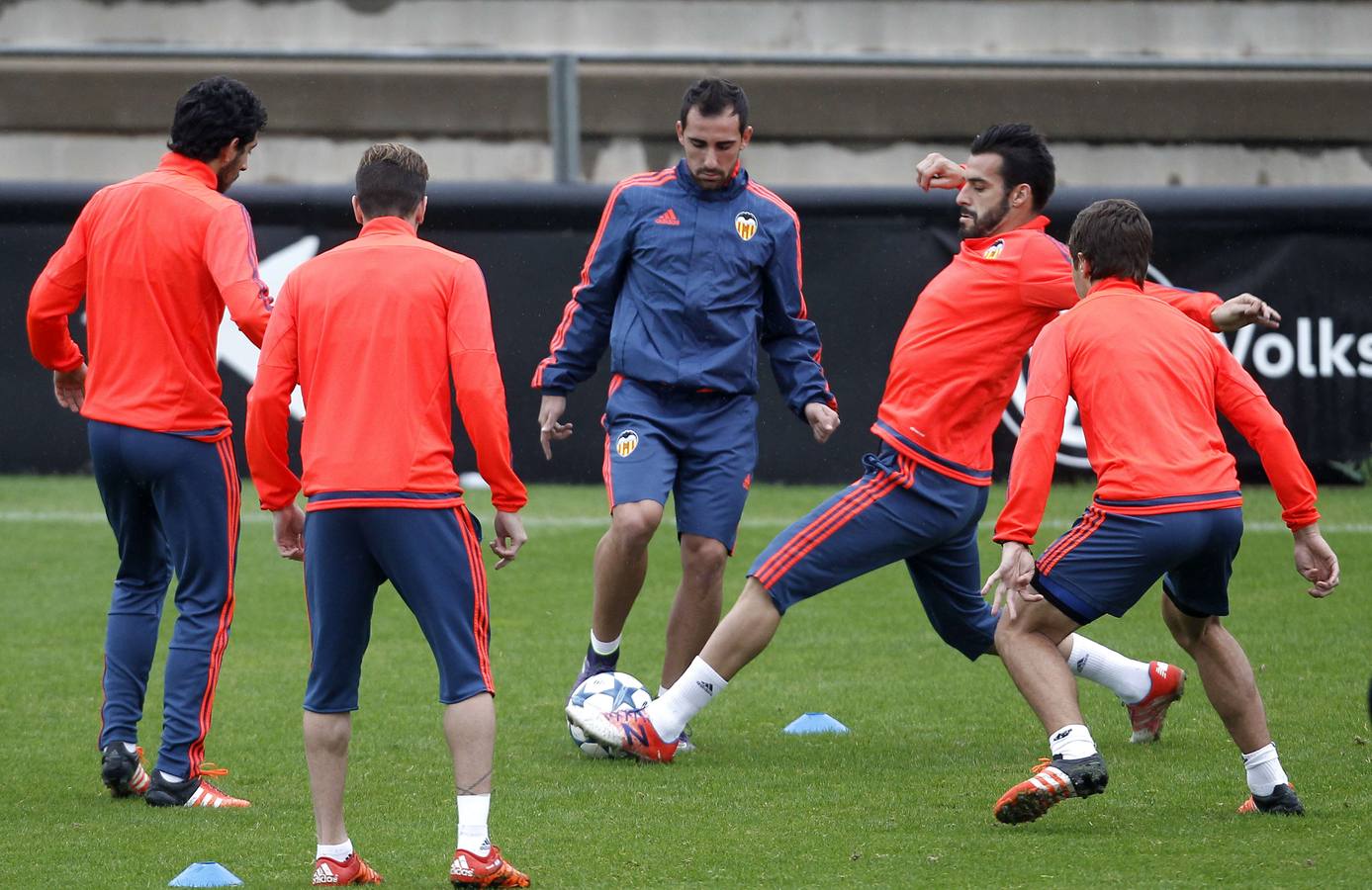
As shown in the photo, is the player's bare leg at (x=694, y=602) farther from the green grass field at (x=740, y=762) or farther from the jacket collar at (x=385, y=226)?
the jacket collar at (x=385, y=226)

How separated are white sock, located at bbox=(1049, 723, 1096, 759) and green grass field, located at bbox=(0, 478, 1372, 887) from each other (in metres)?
0.25

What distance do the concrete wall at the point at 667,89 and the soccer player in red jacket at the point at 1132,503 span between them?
11749mm

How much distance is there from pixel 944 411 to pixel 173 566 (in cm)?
250

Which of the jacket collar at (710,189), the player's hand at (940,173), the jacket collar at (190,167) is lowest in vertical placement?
the jacket collar at (710,189)

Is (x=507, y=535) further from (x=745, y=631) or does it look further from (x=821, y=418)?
(x=821, y=418)

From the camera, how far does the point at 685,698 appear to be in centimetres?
620

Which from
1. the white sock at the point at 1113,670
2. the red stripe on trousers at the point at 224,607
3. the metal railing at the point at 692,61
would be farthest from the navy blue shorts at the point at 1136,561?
the metal railing at the point at 692,61

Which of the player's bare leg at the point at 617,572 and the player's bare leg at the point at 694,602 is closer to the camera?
the player's bare leg at the point at 617,572

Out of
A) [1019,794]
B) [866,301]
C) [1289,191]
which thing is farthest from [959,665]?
[1289,191]

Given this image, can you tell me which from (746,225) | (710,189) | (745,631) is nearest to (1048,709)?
(745,631)

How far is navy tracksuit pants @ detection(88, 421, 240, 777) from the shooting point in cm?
575

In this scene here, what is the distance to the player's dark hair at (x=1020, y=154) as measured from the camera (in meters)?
6.08

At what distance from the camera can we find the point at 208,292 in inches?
230

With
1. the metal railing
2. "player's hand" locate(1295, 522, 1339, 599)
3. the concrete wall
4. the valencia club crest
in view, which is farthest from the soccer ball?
the concrete wall
